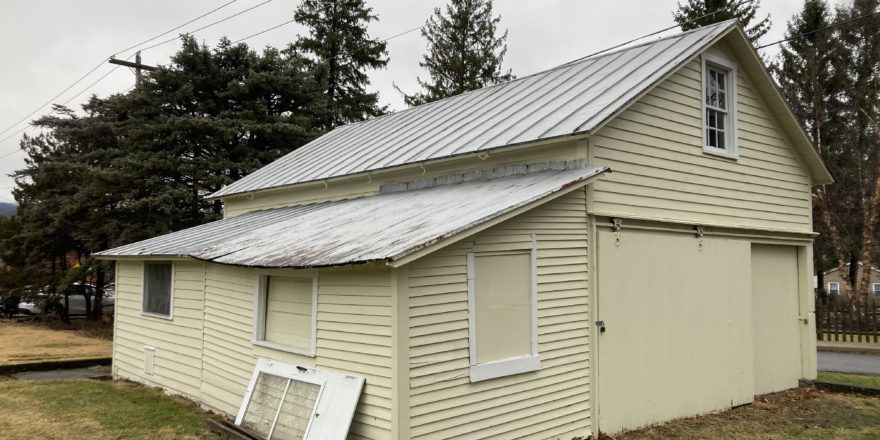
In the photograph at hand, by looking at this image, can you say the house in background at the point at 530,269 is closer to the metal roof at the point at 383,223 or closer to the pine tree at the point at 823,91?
the metal roof at the point at 383,223

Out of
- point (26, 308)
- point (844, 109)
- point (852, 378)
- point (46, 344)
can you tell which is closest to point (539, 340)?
point (852, 378)

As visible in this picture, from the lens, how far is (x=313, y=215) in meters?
10.9

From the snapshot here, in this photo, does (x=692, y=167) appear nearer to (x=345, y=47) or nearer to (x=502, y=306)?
(x=502, y=306)

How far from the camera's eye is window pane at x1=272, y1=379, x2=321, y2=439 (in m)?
6.89

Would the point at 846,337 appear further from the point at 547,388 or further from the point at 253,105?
the point at 253,105

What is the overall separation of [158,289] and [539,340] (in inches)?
308

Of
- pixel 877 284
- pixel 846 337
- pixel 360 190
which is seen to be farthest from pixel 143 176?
pixel 877 284

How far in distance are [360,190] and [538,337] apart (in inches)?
211

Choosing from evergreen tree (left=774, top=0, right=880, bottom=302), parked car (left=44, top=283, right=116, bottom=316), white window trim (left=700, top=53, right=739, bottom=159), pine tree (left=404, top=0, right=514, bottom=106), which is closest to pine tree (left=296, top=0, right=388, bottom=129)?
pine tree (left=404, top=0, right=514, bottom=106)

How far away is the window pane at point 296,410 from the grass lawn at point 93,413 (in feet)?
4.69

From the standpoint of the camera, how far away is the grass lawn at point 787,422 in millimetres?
8492

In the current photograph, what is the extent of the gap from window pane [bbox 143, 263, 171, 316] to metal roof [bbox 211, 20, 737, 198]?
3110mm

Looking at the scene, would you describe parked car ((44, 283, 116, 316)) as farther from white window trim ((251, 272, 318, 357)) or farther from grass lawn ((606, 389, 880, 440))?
grass lawn ((606, 389, 880, 440))

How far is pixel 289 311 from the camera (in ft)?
26.4
